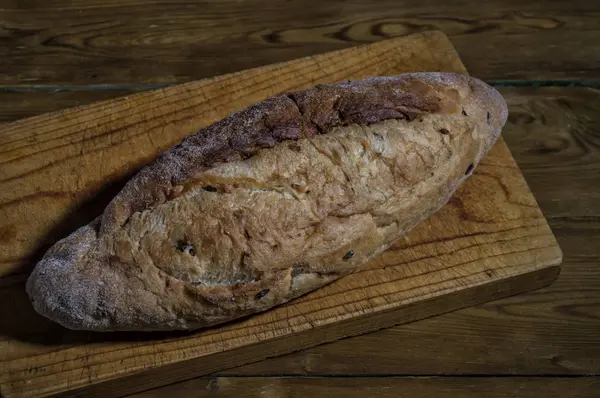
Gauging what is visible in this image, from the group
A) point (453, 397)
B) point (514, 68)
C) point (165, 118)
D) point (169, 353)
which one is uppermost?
point (165, 118)

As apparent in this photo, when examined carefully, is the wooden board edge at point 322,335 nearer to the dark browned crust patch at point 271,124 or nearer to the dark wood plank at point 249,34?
the dark browned crust patch at point 271,124

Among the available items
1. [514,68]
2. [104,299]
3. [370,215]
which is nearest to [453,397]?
[370,215]

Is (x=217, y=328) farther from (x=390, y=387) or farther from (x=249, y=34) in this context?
(x=249, y=34)

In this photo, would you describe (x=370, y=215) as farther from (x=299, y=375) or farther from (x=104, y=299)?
(x=104, y=299)

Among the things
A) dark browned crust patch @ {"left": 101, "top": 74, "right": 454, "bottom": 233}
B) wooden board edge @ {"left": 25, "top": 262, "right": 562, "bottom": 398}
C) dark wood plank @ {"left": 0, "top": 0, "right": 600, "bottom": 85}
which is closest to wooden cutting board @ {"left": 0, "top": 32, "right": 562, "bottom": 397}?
wooden board edge @ {"left": 25, "top": 262, "right": 562, "bottom": 398}

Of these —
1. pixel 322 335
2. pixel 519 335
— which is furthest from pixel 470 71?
pixel 322 335

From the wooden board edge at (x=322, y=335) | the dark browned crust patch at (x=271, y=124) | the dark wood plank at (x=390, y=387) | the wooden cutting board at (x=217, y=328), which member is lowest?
the dark wood plank at (x=390, y=387)

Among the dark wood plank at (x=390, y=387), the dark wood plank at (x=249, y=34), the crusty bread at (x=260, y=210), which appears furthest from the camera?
the dark wood plank at (x=249, y=34)

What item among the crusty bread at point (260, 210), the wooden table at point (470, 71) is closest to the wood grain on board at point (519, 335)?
the wooden table at point (470, 71)
